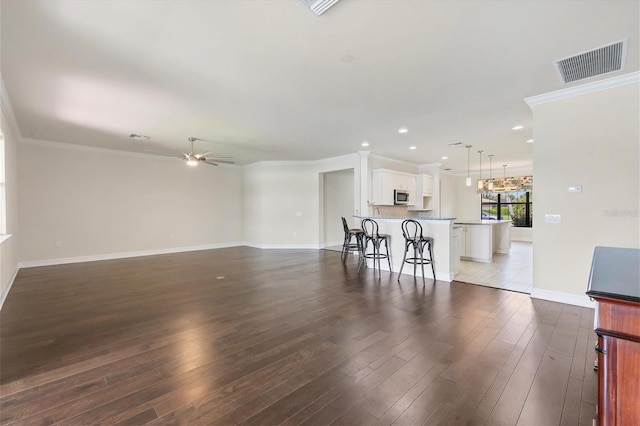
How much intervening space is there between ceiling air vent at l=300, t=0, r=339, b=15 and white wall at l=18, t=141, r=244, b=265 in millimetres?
7313

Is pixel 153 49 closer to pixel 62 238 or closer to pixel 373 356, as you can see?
pixel 373 356

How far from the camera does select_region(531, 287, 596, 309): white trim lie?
349 centimetres

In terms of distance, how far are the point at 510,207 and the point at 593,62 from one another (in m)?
10.1

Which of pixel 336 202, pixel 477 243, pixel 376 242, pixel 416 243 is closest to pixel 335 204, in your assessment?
pixel 336 202

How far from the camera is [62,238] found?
21.2 feet

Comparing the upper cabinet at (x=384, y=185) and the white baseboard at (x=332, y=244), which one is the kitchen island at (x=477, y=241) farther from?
the white baseboard at (x=332, y=244)

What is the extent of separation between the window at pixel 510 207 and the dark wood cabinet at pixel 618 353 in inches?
479

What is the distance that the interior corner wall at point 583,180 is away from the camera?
323cm

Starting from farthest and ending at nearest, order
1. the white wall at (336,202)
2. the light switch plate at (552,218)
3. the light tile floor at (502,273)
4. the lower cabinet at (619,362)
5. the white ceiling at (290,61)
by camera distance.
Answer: the white wall at (336,202) → the light tile floor at (502,273) → the light switch plate at (552,218) → the white ceiling at (290,61) → the lower cabinet at (619,362)

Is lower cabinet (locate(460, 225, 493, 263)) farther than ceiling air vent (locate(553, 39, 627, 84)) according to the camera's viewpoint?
Yes

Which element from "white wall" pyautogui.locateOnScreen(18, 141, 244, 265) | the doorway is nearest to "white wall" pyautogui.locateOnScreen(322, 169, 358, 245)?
the doorway

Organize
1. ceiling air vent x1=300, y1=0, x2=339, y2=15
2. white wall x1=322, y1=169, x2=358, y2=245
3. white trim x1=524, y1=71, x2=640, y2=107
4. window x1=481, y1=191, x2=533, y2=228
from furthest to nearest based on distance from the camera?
window x1=481, y1=191, x2=533, y2=228 < white wall x1=322, y1=169, x2=358, y2=245 < white trim x1=524, y1=71, x2=640, y2=107 < ceiling air vent x1=300, y1=0, x2=339, y2=15

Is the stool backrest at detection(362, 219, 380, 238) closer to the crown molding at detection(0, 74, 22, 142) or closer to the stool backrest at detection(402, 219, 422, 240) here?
the stool backrest at detection(402, 219, 422, 240)

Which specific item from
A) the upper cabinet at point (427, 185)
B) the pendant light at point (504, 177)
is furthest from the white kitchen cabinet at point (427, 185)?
the pendant light at point (504, 177)
